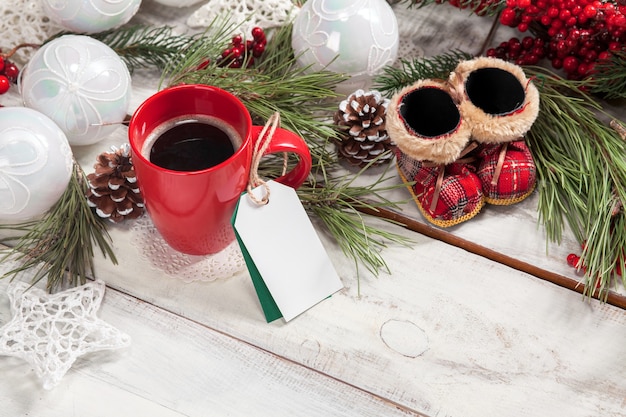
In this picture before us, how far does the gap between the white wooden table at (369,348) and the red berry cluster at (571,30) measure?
0.24 metres

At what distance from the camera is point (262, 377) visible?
0.66m

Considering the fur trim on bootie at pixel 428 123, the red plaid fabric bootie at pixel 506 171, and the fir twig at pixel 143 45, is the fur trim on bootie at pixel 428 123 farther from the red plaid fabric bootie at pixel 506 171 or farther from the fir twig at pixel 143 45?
the fir twig at pixel 143 45

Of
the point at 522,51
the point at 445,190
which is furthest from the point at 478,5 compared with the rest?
the point at 445,190

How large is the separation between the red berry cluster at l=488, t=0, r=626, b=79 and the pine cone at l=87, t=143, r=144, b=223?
0.48 metres

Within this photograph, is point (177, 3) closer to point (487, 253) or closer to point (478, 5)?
point (478, 5)

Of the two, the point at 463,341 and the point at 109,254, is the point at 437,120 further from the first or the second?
the point at 109,254

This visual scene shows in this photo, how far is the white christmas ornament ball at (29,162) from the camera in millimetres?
661

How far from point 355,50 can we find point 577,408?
1.48ft

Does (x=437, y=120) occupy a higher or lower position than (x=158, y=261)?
higher

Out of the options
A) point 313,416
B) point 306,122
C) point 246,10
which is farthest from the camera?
point 246,10

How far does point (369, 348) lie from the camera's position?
2.23 feet

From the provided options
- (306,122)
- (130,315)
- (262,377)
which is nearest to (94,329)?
(130,315)

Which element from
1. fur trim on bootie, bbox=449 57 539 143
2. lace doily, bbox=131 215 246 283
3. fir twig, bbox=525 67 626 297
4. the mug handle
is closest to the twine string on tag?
the mug handle

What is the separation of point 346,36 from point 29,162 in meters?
0.37
